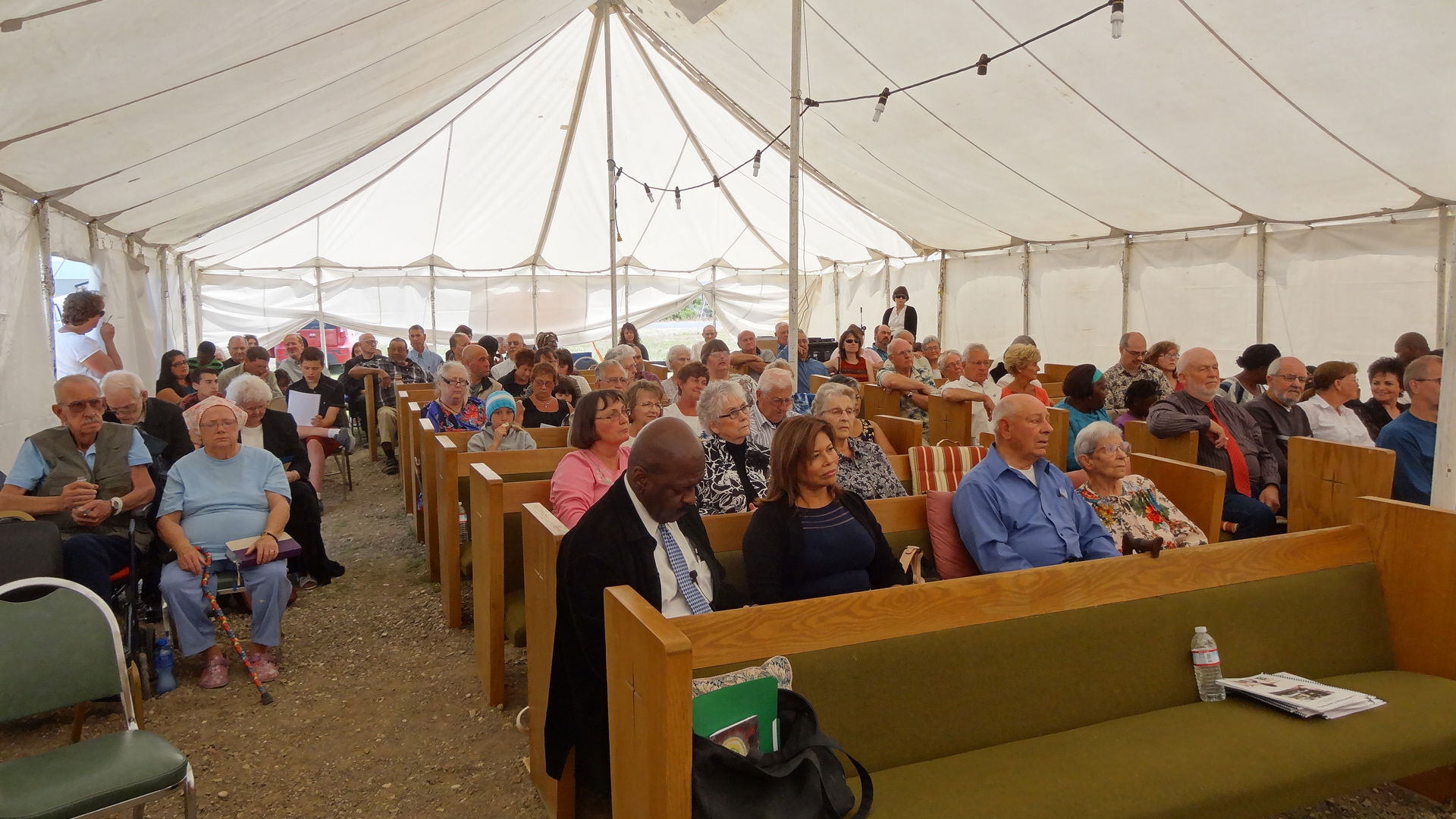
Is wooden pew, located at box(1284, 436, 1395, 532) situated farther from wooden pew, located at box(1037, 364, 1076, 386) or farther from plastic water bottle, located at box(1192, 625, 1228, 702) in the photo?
wooden pew, located at box(1037, 364, 1076, 386)

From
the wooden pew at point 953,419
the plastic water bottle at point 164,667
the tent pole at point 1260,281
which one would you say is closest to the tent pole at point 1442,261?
the tent pole at point 1260,281

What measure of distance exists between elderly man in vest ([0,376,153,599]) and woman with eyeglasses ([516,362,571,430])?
2277 mm

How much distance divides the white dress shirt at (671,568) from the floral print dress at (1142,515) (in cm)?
166

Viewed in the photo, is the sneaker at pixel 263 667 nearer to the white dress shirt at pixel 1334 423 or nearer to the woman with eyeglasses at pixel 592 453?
the woman with eyeglasses at pixel 592 453

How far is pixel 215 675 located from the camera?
11.8ft

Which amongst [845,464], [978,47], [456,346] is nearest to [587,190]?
[456,346]

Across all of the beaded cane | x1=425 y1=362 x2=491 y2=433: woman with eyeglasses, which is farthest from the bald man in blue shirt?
x1=425 y1=362 x2=491 y2=433: woman with eyeglasses

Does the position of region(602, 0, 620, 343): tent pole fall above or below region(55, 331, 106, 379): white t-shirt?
above

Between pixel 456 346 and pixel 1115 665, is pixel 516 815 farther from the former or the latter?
pixel 456 346

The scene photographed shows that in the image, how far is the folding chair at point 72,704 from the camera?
6.44 ft

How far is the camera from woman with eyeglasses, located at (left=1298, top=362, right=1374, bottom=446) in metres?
4.82

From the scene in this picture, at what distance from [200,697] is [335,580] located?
5.12 ft

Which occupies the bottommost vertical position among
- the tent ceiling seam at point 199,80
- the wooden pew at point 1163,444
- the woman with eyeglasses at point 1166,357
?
the wooden pew at point 1163,444

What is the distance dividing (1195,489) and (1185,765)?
71.1 inches
